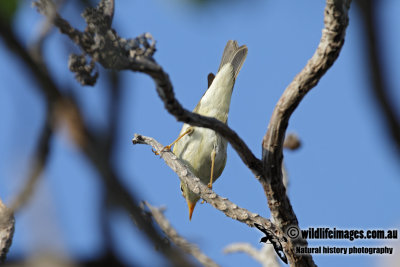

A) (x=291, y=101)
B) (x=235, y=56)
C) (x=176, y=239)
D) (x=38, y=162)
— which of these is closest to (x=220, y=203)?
(x=176, y=239)

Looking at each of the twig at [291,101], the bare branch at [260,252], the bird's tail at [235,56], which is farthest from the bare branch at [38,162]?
the bird's tail at [235,56]

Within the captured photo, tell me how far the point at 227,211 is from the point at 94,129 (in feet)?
11.0

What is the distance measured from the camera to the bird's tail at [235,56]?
6.46 meters

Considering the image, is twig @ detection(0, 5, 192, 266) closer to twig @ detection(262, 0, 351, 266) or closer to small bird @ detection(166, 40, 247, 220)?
twig @ detection(262, 0, 351, 266)

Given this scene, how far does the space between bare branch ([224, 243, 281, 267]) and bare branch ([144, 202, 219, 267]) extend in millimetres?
1238

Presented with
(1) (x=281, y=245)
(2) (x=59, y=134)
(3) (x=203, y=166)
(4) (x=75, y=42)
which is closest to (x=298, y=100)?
(1) (x=281, y=245)

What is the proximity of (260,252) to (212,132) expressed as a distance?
1.84m

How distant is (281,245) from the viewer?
12.7ft

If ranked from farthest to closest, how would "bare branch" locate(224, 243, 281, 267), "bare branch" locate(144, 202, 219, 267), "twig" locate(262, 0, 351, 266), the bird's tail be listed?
the bird's tail → "bare branch" locate(224, 243, 281, 267) → "bare branch" locate(144, 202, 219, 267) → "twig" locate(262, 0, 351, 266)

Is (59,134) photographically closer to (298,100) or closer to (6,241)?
(298,100)

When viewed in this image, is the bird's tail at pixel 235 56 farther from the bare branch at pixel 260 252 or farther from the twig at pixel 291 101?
the twig at pixel 291 101

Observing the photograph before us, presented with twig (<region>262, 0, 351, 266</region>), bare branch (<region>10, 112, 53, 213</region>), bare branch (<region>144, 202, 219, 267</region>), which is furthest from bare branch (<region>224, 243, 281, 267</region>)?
bare branch (<region>10, 112, 53, 213</region>)

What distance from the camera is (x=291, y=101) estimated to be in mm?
3268

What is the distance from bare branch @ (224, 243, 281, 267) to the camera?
6.22 m
